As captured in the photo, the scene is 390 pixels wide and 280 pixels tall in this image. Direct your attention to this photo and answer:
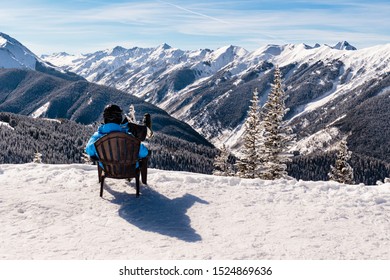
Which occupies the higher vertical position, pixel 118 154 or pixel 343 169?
pixel 118 154

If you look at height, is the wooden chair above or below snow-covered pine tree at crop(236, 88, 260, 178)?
above

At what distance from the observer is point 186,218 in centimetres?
964

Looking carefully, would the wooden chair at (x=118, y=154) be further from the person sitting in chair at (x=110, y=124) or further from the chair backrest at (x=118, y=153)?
the person sitting in chair at (x=110, y=124)

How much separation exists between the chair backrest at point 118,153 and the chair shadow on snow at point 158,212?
797mm

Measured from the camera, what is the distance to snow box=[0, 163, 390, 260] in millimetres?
7711

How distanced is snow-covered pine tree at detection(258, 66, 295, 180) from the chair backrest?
20623 millimetres

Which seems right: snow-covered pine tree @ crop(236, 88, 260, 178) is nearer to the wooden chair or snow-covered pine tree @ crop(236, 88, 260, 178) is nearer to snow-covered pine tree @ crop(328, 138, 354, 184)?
snow-covered pine tree @ crop(328, 138, 354, 184)

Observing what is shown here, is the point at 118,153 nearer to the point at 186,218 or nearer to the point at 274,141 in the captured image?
the point at 186,218

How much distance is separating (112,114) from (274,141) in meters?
21.9

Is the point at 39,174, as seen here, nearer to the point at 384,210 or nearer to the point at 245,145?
the point at 384,210

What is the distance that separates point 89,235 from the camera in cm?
834

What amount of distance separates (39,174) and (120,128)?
3744 mm

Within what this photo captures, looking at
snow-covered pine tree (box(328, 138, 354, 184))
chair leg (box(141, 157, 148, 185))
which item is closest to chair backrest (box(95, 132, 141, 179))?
chair leg (box(141, 157, 148, 185))

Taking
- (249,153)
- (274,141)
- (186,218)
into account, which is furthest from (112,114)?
(249,153)
